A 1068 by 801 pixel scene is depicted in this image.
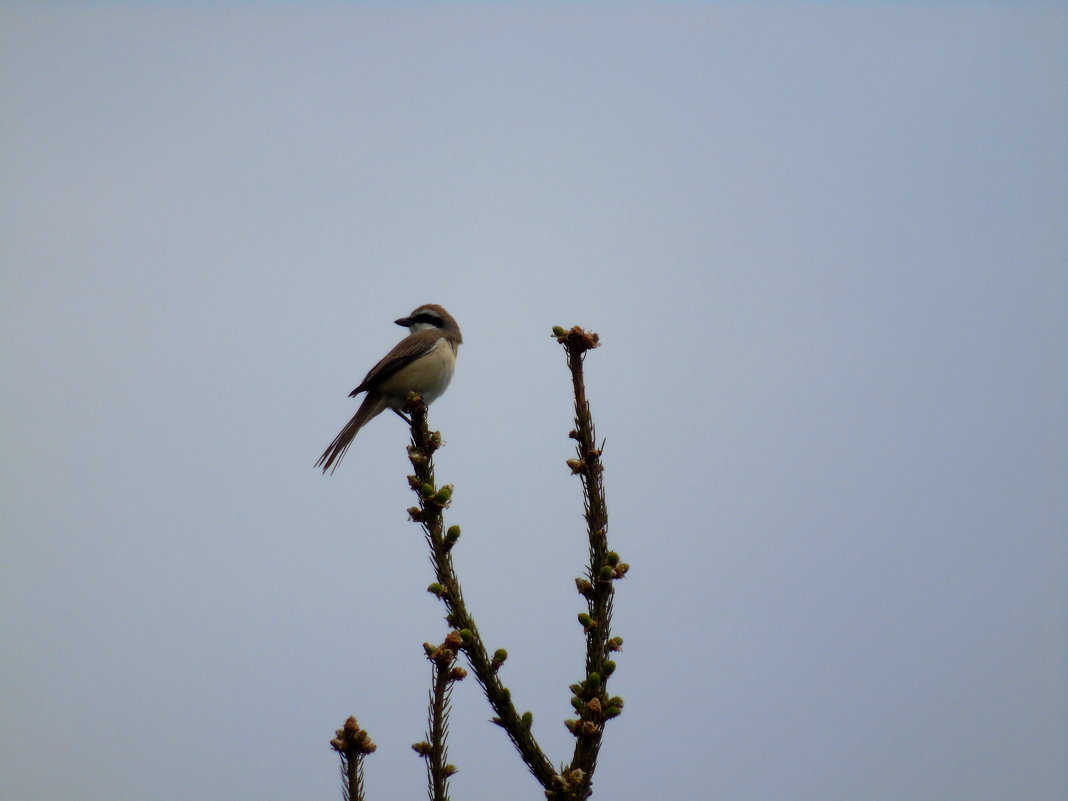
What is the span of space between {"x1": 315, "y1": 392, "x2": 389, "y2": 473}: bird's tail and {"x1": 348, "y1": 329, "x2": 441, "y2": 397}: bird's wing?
0.64ft

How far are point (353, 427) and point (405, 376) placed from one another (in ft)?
2.48

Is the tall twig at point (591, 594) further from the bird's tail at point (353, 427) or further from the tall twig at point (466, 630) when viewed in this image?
the bird's tail at point (353, 427)

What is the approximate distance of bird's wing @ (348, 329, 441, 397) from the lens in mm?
7543

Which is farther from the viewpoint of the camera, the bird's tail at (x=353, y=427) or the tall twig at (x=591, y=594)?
the bird's tail at (x=353, y=427)

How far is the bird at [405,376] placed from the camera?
7.46m

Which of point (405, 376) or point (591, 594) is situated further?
point (405, 376)

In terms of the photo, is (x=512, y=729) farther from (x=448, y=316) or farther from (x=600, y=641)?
(x=448, y=316)

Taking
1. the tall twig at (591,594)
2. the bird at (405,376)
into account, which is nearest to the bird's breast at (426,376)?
the bird at (405,376)

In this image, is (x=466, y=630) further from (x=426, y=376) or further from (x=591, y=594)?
(x=426, y=376)

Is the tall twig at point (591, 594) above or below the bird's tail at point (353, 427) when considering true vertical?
below

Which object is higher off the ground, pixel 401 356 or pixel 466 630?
pixel 401 356

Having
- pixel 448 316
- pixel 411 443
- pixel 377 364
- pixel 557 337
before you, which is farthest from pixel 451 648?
pixel 448 316

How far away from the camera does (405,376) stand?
769 centimetres

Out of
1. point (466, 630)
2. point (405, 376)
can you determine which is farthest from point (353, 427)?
point (466, 630)
